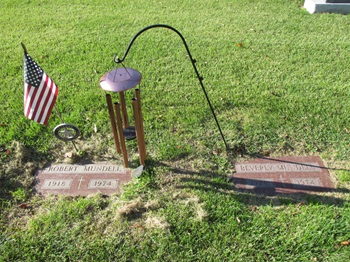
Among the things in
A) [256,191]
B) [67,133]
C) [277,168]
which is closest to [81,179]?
[67,133]

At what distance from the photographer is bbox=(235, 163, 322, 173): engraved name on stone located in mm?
3527

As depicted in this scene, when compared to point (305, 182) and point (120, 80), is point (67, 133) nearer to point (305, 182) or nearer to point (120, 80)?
point (120, 80)

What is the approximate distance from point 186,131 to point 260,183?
121 centimetres

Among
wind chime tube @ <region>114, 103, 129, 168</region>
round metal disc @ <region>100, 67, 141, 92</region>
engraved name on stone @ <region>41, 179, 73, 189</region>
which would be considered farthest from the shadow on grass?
round metal disc @ <region>100, 67, 141, 92</region>

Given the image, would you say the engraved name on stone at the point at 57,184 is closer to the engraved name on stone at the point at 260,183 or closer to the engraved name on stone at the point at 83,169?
the engraved name on stone at the point at 83,169

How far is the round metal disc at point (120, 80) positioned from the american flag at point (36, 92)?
2.58 feet

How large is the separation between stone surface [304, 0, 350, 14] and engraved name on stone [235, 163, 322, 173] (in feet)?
17.4

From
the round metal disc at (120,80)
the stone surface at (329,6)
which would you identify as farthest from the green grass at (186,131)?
the round metal disc at (120,80)

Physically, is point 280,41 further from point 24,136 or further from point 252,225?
point 24,136

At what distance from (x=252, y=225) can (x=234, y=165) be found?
31.5 inches

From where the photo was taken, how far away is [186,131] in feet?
13.4

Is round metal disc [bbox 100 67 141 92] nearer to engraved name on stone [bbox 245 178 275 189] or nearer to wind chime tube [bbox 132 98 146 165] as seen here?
wind chime tube [bbox 132 98 146 165]

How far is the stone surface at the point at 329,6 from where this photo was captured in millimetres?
7301

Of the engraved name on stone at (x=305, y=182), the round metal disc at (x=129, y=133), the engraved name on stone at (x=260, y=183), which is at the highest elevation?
the round metal disc at (x=129, y=133)
